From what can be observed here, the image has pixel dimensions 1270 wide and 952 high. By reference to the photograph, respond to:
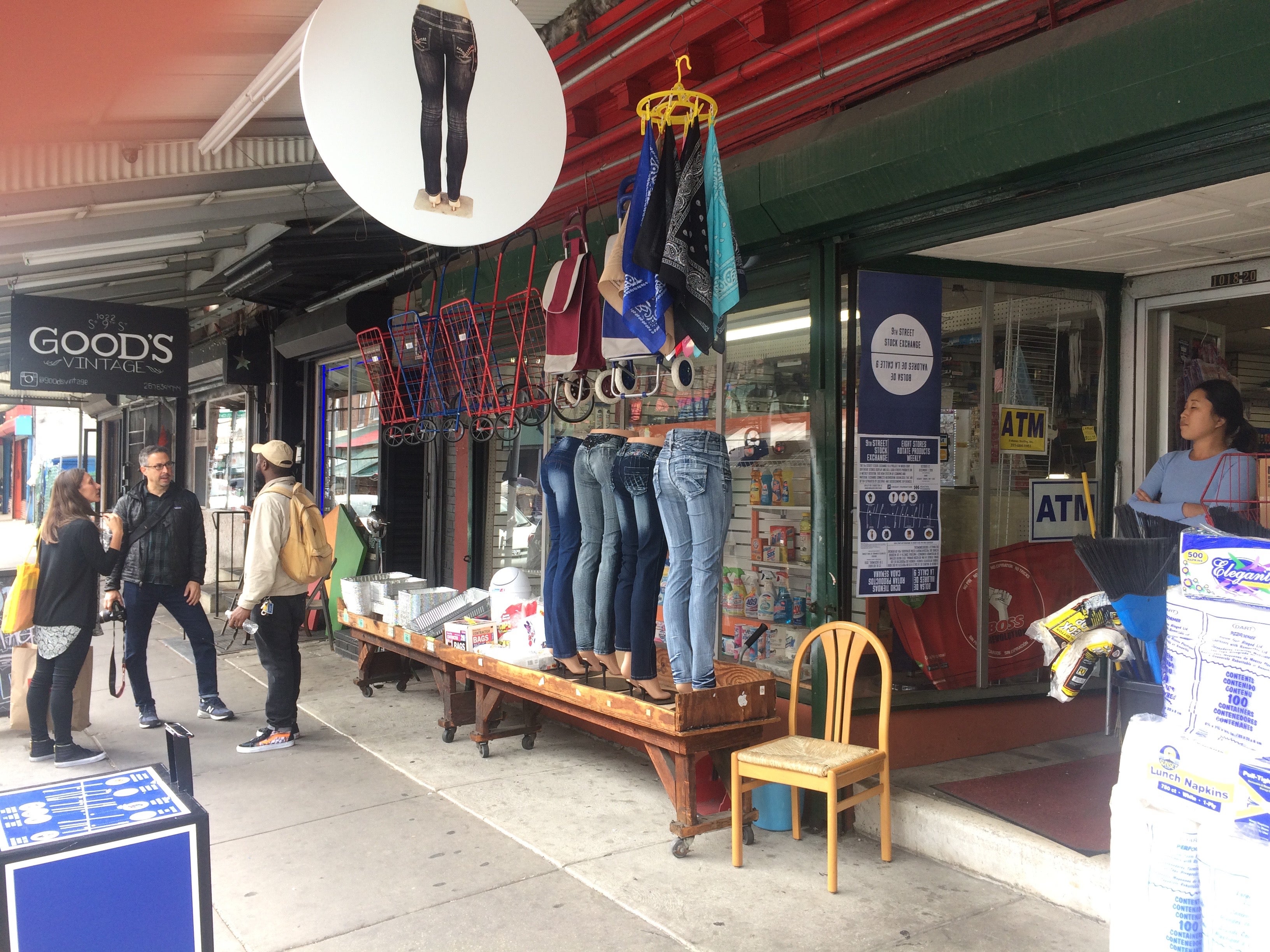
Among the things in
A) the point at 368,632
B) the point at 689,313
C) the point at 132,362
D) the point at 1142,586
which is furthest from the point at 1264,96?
the point at 132,362

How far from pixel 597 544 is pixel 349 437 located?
5.96 m

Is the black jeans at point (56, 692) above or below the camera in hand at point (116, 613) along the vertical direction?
below

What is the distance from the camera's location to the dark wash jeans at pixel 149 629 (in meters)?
5.95

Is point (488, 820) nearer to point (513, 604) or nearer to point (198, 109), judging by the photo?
point (513, 604)

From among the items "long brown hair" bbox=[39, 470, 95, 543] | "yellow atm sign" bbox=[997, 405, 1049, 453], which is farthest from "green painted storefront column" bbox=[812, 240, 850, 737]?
"long brown hair" bbox=[39, 470, 95, 543]

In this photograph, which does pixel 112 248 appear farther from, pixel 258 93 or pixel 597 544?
pixel 597 544

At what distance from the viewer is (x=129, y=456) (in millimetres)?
17375

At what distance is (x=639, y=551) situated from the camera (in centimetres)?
411

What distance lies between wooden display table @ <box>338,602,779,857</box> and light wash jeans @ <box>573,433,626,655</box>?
299 millimetres

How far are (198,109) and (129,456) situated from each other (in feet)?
45.2

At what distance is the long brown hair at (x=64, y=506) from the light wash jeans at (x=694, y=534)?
347 centimetres

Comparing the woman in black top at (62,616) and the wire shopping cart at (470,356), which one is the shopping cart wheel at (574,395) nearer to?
the wire shopping cart at (470,356)

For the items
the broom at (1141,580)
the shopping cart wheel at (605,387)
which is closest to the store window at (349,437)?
the shopping cart wheel at (605,387)

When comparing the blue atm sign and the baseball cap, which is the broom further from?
the baseball cap
